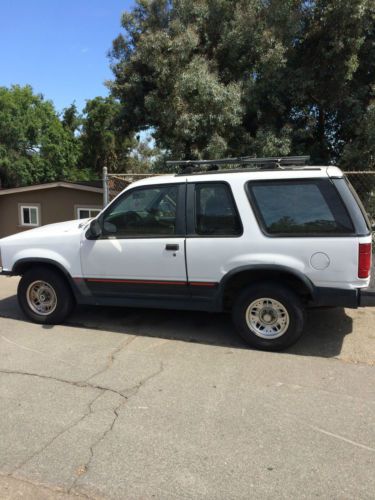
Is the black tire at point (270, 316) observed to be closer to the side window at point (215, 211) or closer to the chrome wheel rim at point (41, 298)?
the side window at point (215, 211)

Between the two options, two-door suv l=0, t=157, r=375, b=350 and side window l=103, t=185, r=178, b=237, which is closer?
two-door suv l=0, t=157, r=375, b=350

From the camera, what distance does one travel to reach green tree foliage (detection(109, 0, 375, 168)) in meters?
11.2

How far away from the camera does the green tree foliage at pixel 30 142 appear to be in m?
35.1

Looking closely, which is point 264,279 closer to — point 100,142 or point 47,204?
point 47,204

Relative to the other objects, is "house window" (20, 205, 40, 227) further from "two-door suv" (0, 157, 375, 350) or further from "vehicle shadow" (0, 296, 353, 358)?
"two-door suv" (0, 157, 375, 350)

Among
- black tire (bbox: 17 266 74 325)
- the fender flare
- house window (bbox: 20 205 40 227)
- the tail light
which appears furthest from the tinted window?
house window (bbox: 20 205 40 227)

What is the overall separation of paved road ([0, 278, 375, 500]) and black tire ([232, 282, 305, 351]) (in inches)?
6.6

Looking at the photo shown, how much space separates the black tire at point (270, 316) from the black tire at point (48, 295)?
2.17 m

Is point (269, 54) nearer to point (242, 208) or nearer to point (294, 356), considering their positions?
point (242, 208)

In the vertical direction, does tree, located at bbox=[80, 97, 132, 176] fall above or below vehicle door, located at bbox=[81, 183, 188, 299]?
above

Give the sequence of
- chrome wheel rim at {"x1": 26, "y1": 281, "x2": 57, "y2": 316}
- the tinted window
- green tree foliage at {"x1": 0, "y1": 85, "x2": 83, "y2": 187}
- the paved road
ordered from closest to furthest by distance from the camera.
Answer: the paved road → the tinted window → chrome wheel rim at {"x1": 26, "y1": 281, "x2": 57, "y2": 316} → green tree foliage at {"x1": 0, "y1": 85, "x2": 83, "y2": 187}

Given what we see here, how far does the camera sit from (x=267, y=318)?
4.82 m

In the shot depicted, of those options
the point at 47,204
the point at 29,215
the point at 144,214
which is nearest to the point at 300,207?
the point at 144,214

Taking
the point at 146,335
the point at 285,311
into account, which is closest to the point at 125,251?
the point at 146,335
